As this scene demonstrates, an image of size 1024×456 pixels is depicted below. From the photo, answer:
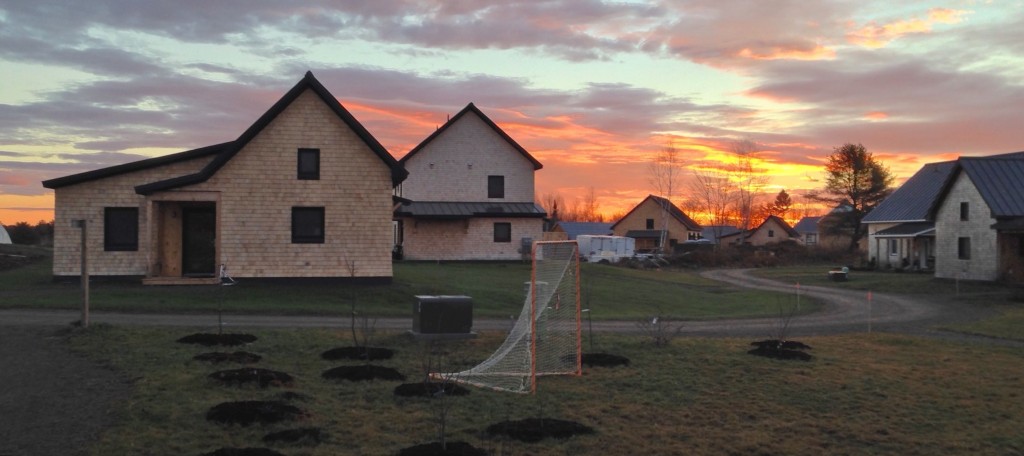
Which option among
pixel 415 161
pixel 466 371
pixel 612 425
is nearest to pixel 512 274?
pixel 415 161

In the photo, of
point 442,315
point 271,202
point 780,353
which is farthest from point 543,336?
point 271,202

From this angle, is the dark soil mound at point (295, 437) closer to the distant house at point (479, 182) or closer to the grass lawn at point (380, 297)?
the grass lawn at point (380, 297)

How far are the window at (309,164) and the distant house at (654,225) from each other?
206 feet

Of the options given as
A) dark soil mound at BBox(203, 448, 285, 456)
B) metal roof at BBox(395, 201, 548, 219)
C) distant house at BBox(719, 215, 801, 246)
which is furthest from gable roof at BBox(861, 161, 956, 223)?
dark soil mound at BBox(203, 448, 285, 456)

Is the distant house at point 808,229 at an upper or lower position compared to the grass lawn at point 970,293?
upper

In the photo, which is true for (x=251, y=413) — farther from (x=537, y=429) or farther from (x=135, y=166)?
(x=135, y=166)

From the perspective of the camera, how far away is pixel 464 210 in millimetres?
48344

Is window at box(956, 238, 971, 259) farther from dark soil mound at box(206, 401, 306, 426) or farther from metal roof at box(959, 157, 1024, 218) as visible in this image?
dark soil mound at box(206, 401, 306, 426)

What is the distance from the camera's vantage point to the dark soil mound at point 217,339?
1584 centimetres

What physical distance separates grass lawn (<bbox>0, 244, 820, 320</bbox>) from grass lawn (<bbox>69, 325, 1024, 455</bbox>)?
3948 millimetres

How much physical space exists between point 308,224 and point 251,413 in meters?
19.0

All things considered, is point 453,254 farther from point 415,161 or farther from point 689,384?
point 689,384

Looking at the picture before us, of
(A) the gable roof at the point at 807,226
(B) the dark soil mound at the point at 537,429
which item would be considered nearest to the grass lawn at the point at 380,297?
(B) the dark soil mound at the point at 537,429

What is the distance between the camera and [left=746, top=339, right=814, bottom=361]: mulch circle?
16.5m
